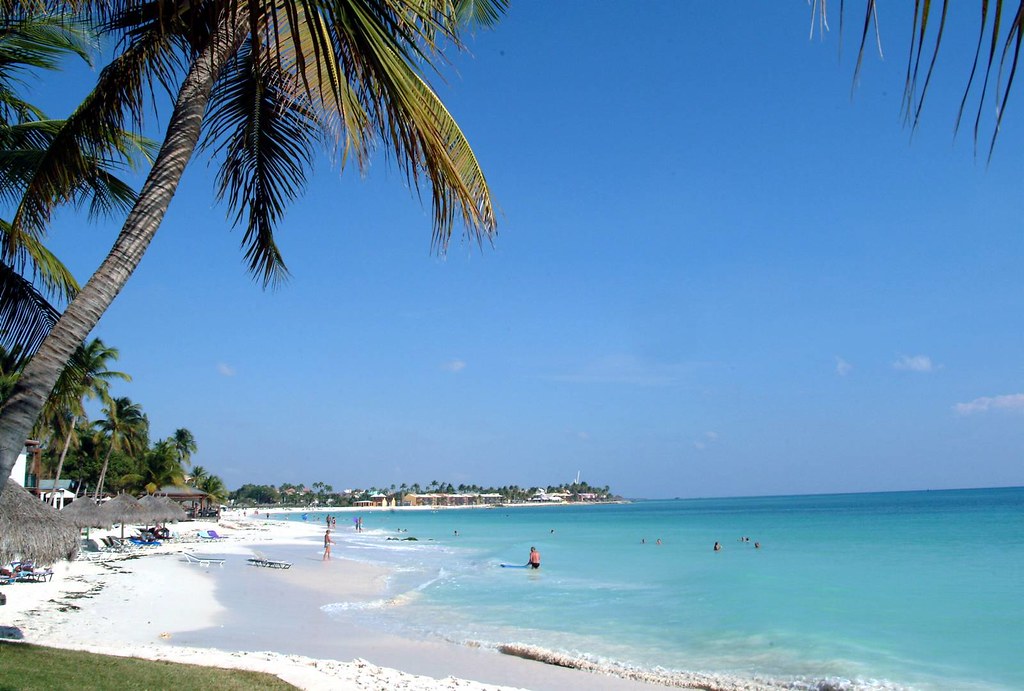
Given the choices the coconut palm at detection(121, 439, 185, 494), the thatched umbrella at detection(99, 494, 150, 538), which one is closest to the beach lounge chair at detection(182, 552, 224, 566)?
the thatched umbrella at detection(99, 494, 150, 538)

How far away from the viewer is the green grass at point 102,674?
18.8ft

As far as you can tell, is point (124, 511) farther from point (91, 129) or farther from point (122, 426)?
point (91, 129)

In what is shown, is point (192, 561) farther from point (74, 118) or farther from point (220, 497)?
point (220, 497)

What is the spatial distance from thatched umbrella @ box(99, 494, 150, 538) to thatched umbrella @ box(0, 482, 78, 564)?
15286 mm

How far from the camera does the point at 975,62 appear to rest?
126cm

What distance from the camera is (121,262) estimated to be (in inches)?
126

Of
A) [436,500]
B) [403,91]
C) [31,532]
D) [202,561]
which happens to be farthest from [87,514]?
[436,500]

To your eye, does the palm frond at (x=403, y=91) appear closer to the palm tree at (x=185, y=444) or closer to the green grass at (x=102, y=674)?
the green grass at (x=102, y=674)

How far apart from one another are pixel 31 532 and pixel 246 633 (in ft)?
12.5

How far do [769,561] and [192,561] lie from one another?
2172 cm

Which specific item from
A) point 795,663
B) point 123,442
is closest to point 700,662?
point 795,663

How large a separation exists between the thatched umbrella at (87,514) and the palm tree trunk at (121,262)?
2318 centimetres

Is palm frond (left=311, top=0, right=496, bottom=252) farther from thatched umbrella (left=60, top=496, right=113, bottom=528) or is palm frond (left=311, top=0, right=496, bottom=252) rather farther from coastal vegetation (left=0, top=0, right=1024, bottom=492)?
thatched umbrella (left=60, top=496, right=113, bottom=528)

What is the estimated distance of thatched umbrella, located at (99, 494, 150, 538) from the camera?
2495 centimetres
